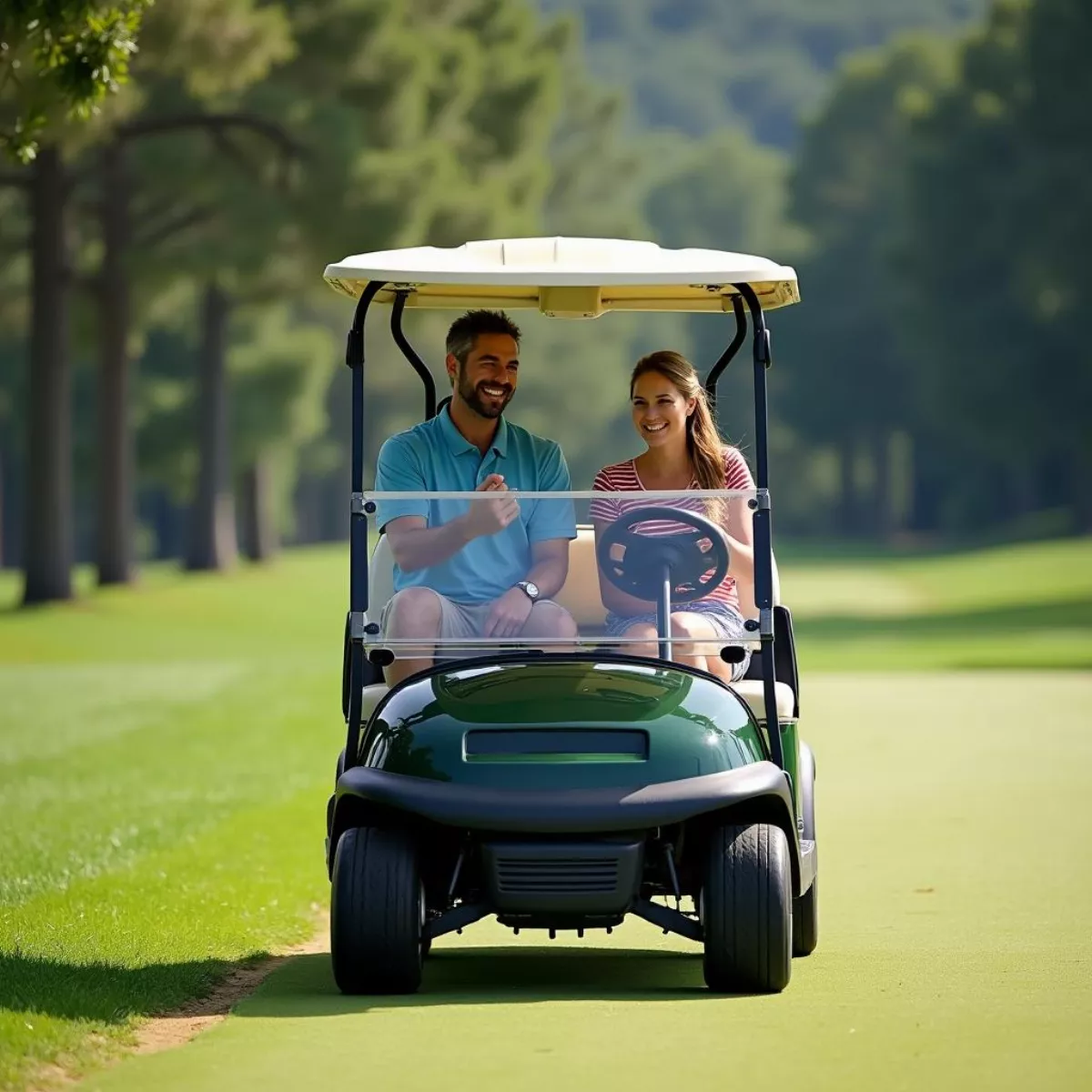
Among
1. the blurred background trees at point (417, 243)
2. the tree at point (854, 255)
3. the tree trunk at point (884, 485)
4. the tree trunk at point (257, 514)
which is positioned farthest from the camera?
the tree trunk at point (884, 485)

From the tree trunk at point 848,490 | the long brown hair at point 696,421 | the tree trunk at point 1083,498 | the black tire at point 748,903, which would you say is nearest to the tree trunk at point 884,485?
the tree trunk at point 848,490

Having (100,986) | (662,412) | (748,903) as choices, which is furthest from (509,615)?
(100,986)

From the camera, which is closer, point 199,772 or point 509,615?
point 509,615

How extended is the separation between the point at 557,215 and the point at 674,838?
6704 cm

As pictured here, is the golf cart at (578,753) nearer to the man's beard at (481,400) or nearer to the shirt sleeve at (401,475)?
the shirt sleeve at (401,475)

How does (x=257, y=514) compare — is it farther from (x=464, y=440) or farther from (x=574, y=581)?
(x=574, y=581)

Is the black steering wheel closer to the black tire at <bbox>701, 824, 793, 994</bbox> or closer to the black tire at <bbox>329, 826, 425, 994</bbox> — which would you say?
the black tire at <bbox>701, 824, 793, 994</bbox>

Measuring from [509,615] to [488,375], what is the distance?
31.6 inches

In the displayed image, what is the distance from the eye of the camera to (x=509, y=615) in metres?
6.93

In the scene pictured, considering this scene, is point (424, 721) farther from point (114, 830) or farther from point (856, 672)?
point (856, 672)

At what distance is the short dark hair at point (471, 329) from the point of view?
728 centimetres

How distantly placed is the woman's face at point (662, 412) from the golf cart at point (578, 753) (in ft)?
1.10

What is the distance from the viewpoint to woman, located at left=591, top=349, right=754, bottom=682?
6871mm

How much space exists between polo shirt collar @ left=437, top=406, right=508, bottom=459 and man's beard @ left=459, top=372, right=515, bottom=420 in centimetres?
5
